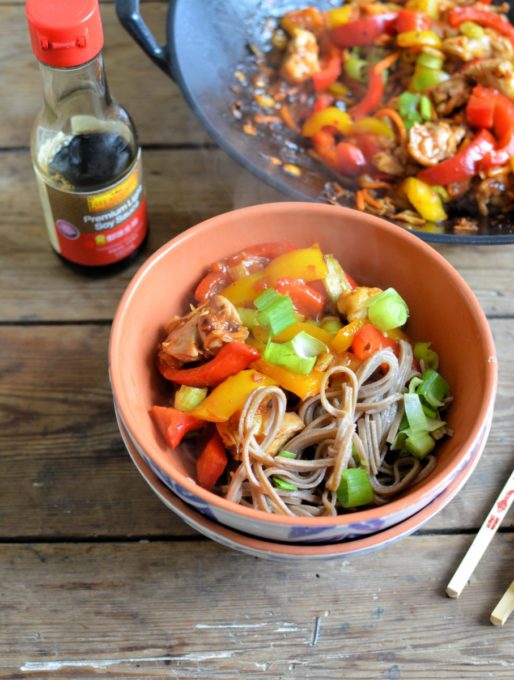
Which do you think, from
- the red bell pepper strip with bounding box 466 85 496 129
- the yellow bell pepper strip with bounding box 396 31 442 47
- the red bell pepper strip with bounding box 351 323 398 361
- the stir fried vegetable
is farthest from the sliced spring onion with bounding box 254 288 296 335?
the yellow bell pepper strip with bounding box 396 31 442 47

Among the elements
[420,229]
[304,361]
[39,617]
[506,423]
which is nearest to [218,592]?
[39,617]

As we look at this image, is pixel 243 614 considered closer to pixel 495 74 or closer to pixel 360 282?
pixel 360 282

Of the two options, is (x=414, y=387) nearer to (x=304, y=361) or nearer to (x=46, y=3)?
(x=304, y=361)

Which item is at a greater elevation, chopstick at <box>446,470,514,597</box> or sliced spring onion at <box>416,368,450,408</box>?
sliced spring onion at <box>416,368,450,408</box>

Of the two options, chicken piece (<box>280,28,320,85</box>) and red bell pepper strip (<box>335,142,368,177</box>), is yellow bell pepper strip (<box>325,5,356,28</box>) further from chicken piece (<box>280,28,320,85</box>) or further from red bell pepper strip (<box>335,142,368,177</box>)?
red bell pepper strip (<box>335,142,368,177</box>)

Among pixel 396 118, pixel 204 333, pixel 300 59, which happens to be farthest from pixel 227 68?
pixel 204 333

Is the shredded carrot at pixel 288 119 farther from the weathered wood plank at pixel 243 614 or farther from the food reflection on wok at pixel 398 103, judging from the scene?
the weathered wood plank at pixel 243 614
